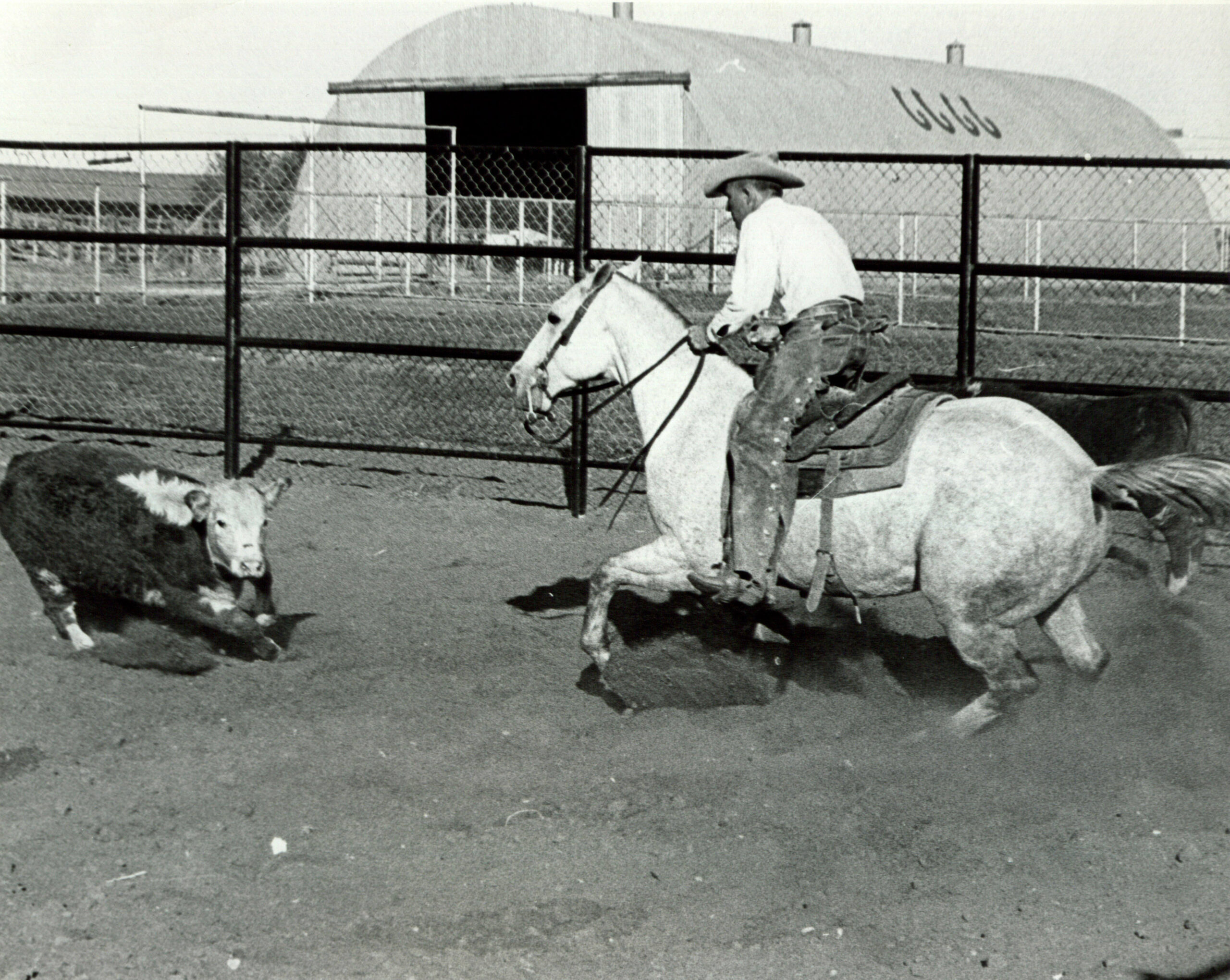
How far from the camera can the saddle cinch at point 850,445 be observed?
5527mm

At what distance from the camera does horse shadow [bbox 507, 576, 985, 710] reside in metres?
6.08

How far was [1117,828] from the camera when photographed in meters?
4.65

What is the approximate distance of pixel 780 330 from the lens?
600 cm

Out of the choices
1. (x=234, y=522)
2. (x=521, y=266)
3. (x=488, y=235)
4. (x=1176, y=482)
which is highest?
(x=488, y=235)

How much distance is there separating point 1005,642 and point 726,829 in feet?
4.92

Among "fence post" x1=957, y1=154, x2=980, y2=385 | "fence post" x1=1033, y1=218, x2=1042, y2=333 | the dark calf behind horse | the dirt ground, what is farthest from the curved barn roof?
the dirt ground

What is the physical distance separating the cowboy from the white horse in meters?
0.12

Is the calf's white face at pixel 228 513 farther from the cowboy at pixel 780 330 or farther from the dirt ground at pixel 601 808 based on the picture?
the cowboy at pixel 780 330

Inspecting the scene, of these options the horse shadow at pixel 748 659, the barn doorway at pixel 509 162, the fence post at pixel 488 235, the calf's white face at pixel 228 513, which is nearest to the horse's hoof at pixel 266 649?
the calf's white face at pixel 228 513

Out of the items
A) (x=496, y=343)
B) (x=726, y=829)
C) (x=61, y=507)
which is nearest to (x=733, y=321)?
(x=726, y=829)

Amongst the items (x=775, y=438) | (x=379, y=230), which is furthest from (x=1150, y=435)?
(x=379, y=230)

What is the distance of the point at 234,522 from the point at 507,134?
2723 centimetres

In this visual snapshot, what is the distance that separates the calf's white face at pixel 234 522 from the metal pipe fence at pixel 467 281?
2540 millimetres

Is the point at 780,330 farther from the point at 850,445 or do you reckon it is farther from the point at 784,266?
the point at 850,445
